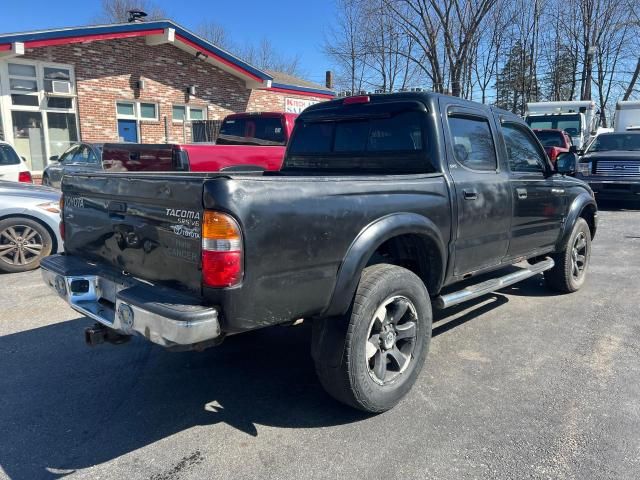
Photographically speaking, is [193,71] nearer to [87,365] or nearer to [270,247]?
[87,365]

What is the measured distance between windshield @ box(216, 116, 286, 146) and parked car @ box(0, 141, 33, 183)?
3.71 m

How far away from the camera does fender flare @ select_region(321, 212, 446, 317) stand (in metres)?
2.89

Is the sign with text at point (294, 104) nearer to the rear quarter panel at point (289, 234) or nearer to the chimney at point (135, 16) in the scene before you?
the chimney at point (135, 16)

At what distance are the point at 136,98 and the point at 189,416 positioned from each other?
1606 cm

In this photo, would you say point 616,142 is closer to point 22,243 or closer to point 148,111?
point 22,243

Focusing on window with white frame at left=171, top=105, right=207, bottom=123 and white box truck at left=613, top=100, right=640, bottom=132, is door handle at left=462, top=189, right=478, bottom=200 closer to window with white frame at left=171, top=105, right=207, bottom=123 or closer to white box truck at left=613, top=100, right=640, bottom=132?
window with white frame at left=171, top=105, right=207, bottom=123

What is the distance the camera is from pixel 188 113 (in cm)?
1892

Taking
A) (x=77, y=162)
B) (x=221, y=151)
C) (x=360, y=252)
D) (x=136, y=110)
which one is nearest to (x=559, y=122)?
(x=221, y=151)

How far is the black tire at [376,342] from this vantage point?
118 inches

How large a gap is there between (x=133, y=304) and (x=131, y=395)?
1176 millimetres

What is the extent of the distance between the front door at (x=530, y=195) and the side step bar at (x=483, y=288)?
181mm

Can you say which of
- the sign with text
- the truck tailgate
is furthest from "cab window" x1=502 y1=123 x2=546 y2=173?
the sign with text

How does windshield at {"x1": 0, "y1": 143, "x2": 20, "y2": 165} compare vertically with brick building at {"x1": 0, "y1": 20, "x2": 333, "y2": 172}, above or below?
below

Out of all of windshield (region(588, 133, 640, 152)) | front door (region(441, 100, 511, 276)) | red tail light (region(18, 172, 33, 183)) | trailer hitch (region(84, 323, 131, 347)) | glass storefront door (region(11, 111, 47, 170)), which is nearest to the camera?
trailer hitch (region(84, 323, 131, 347))
